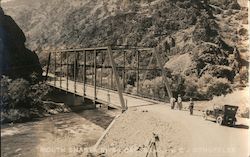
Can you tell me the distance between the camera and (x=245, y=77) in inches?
1626

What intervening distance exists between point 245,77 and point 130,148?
25154mm

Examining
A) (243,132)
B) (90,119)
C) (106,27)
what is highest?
(106,27)

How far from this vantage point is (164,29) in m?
60.6

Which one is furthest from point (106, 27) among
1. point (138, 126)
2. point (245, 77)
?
point (138, 126)

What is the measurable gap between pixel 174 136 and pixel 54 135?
9360mm

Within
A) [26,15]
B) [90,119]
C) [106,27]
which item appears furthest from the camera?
[106,27]

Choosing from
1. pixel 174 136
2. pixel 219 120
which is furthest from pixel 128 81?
pixel 174 136

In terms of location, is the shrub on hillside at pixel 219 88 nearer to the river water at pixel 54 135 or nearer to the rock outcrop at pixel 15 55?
the river water at pixel 54 135

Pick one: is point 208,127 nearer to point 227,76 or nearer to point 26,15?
point 227,76

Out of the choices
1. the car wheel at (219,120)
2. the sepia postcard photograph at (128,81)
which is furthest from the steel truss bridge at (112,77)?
the car wheel at (219,120)

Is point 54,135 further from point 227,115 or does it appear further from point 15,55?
point 15,55

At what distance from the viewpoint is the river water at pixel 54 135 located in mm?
22047

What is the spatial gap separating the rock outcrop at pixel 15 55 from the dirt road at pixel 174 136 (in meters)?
17.6

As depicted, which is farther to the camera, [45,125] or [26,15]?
[26,15]
